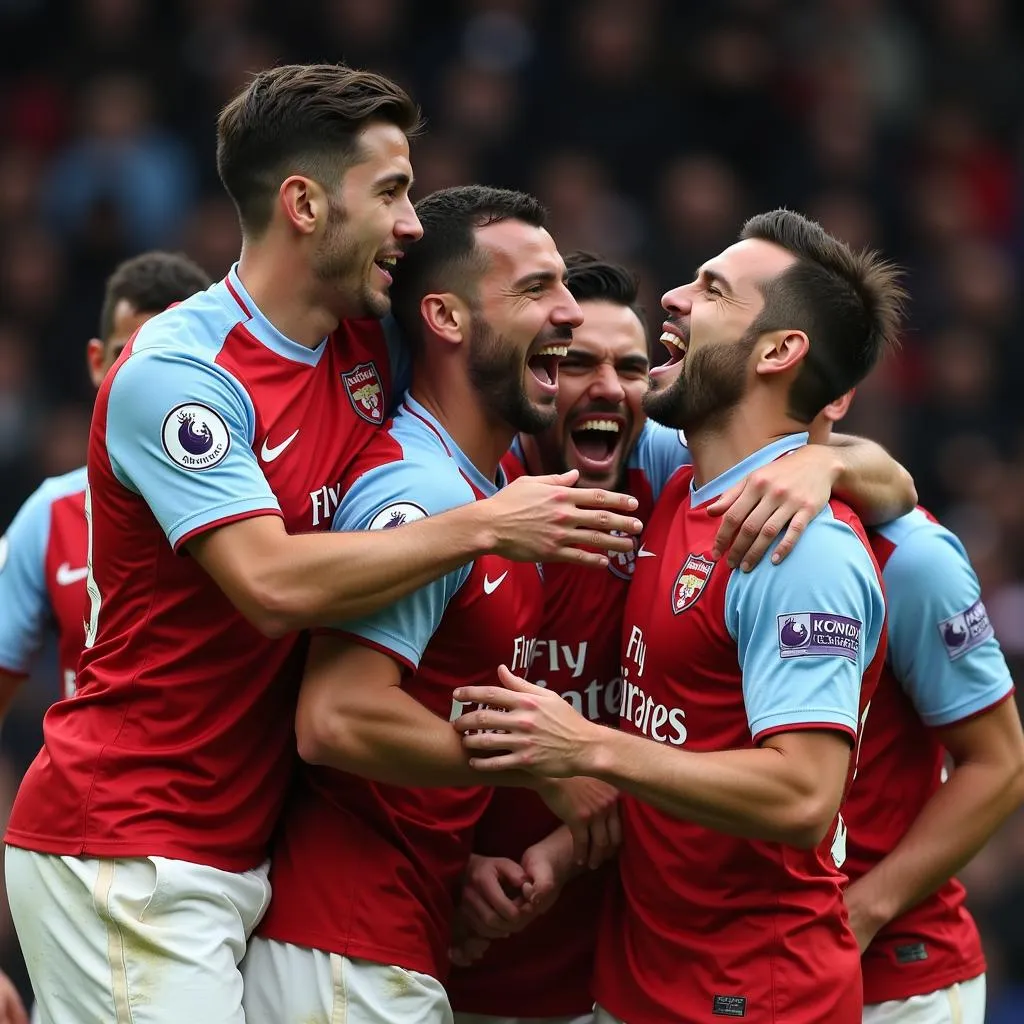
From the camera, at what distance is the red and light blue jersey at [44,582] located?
18.2ft

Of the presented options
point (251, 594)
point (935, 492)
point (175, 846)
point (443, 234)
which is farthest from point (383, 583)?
point (935, 492)

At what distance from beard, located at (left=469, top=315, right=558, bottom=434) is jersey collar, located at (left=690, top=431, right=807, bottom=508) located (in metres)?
0.47

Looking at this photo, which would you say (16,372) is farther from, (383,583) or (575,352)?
(383,583)

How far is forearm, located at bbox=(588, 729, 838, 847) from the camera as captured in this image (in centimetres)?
402

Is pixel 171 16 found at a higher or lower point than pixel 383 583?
higher

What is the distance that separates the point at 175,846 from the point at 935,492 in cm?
660

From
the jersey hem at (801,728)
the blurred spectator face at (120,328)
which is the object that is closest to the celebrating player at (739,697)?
the jersey hem at (801,728)

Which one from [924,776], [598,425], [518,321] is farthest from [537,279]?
[924,776]

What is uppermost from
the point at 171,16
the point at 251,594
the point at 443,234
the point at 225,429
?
the point at 171,16

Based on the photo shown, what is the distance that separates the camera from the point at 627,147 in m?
11.5

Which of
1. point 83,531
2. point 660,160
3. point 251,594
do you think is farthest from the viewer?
point 660,160

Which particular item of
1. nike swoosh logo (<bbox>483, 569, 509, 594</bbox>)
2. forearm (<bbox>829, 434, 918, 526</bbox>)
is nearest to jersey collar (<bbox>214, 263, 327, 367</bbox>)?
nike swoosh logo (<bbox>483, 569, 509, 594</bbox>)

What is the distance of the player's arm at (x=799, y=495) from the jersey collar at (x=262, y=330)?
1085 millimetres

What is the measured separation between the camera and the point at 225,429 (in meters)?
4.18
